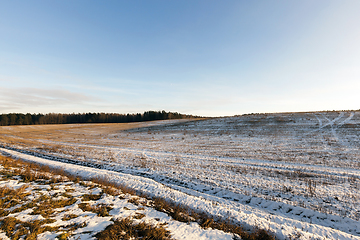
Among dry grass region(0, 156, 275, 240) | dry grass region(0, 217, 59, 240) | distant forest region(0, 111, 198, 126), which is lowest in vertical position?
dry grass region(0, 156, 275, 240)

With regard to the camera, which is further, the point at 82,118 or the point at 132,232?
the point at 82,118

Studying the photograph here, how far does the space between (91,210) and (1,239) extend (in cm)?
239

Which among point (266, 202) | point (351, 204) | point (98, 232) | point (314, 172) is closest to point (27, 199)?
point (98, 232)

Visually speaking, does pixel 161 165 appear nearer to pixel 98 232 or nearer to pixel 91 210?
Result: pixel 91 210

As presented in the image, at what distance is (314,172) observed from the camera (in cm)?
1241

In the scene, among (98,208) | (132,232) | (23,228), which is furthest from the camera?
(98,208)

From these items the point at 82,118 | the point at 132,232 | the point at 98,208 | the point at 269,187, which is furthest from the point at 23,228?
the point at 82,118

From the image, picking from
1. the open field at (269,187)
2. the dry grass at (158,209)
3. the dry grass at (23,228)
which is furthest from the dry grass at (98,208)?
the open field at (269,187)

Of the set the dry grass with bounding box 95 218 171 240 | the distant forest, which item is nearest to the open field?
the dry grass with bounding box 95 218 171 240

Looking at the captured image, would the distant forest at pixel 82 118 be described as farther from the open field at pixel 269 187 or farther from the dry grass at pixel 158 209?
the dry grass at pixel 158 209

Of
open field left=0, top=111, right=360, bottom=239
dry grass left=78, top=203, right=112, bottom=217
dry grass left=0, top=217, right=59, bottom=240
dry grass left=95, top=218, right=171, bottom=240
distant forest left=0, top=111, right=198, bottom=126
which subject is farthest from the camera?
distant forest left=0, top=111, right=198, bottom=126

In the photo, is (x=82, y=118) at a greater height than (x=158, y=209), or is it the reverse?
(x=82, y=118)

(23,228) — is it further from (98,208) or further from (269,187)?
(269,187)

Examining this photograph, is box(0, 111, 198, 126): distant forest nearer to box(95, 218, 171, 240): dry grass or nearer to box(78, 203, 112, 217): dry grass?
box(78, 203, 112, 217): dry grass
